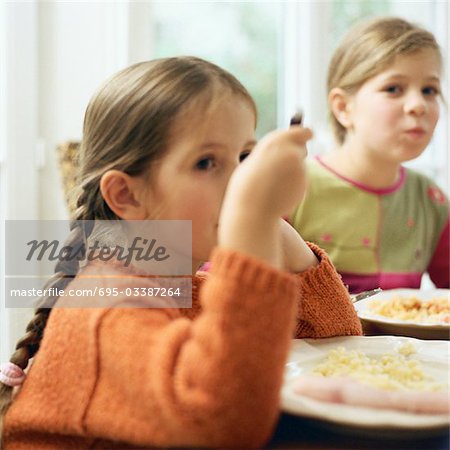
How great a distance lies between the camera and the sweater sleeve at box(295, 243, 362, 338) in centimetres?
94

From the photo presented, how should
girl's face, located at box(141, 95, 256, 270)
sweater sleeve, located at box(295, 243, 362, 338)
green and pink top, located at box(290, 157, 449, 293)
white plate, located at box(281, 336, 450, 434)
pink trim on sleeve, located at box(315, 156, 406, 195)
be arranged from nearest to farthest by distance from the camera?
white plate, located at box(281, 336, 450, 434) → girl's face, located at box(141, 95, 256, 270) → sweater sleeve, located at box(295, 243, 362, 338) → green and pink top, located at box(290, 157, 449, 293) → pink trim on sleeve, located at box(315, 156, 406, 195)

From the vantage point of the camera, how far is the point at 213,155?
0.80 m

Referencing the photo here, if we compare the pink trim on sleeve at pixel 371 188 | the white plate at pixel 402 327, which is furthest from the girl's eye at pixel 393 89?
the white plate at pixel 402 327

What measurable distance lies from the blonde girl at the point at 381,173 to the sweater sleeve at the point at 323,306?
0.61 meters

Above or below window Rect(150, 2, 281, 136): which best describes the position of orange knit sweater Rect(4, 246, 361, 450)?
below

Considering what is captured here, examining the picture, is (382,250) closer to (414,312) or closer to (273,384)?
(414,312)

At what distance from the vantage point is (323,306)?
962 mm

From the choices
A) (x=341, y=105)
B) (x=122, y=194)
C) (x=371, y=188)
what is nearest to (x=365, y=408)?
(x=122, y=194)

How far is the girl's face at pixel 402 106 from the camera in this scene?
1.69m

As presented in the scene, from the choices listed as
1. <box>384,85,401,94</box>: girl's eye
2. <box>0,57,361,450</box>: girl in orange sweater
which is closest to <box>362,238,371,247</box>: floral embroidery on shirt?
<box>384,85,401,94</box>: girl's eye

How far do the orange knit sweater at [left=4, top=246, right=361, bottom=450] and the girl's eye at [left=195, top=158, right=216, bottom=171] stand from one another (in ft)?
0.59

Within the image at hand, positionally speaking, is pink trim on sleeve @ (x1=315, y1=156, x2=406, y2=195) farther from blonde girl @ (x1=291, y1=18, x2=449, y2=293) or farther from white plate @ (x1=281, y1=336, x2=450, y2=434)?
white plate @ (x1=281, y1=336, x2=450, y2=434)

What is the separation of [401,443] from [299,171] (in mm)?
269

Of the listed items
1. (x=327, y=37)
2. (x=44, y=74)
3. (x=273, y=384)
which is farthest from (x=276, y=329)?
(x=327, y=37)
